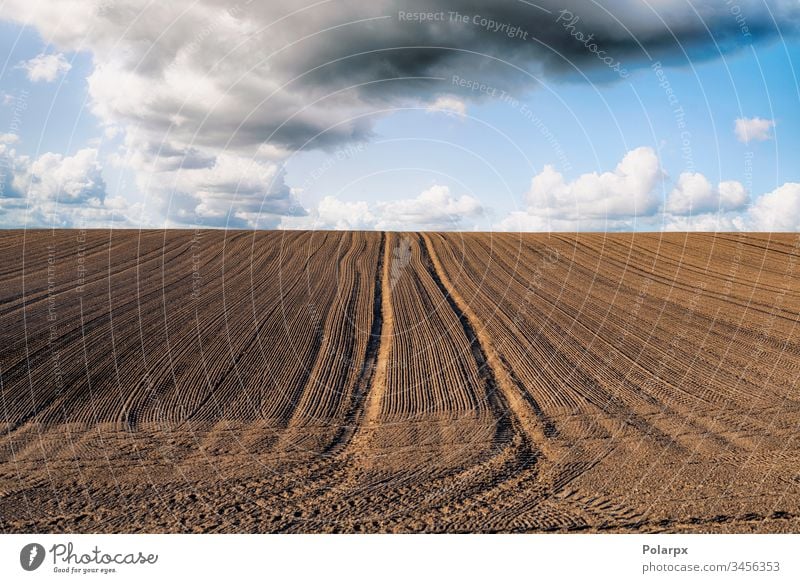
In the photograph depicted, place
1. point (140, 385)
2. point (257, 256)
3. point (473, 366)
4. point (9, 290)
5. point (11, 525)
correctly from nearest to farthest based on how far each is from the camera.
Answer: point (11, 525) < point (140, 385) < point (473, 366) < point (9, 290) < point (257, 256)

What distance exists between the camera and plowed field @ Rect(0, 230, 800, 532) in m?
8.34

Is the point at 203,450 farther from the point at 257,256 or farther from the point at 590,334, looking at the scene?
the point at 257,256

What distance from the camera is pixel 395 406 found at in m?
12.6

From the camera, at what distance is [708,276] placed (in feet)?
101

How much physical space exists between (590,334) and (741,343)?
4.14 m

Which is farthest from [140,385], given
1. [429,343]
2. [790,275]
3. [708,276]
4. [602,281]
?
[790,275]
